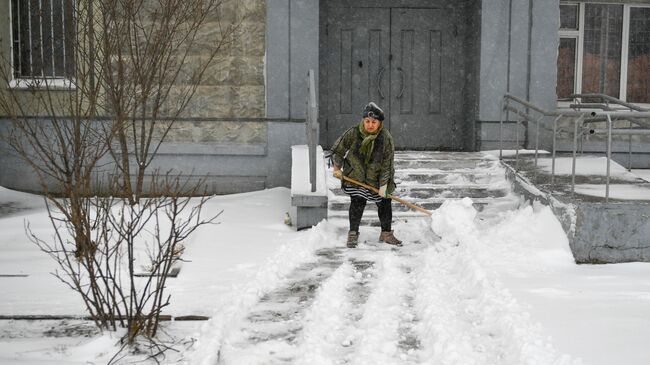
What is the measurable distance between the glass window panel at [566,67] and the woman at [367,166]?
514 cm

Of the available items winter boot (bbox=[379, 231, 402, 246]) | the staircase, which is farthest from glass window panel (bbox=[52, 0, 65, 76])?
winter boot (bbox=[379, 231, 402, 246])

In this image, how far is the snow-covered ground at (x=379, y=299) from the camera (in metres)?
4.90

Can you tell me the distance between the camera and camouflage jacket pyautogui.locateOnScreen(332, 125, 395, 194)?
8.43 m

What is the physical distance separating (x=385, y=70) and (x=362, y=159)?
4264mm

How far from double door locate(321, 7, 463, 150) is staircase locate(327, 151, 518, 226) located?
1657mm

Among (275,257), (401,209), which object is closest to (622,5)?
(401,209)

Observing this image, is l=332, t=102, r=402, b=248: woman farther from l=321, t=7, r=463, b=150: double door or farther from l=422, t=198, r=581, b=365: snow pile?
l=321, t=7, r=463, b=150: double door

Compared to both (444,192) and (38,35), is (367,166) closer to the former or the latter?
(444,192)

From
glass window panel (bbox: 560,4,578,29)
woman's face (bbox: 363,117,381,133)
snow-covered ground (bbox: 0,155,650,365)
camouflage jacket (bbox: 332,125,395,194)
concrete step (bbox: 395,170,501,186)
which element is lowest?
snow-covered ground (bbox: 0,155,650,365)

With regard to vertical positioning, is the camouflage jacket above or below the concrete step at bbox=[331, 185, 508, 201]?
above

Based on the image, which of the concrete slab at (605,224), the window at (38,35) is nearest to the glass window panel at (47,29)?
the window at (38,35)

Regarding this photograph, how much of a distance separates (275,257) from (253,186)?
4061 mm

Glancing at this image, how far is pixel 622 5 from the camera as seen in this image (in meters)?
12.4

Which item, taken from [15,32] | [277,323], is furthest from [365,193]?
[15,32]
